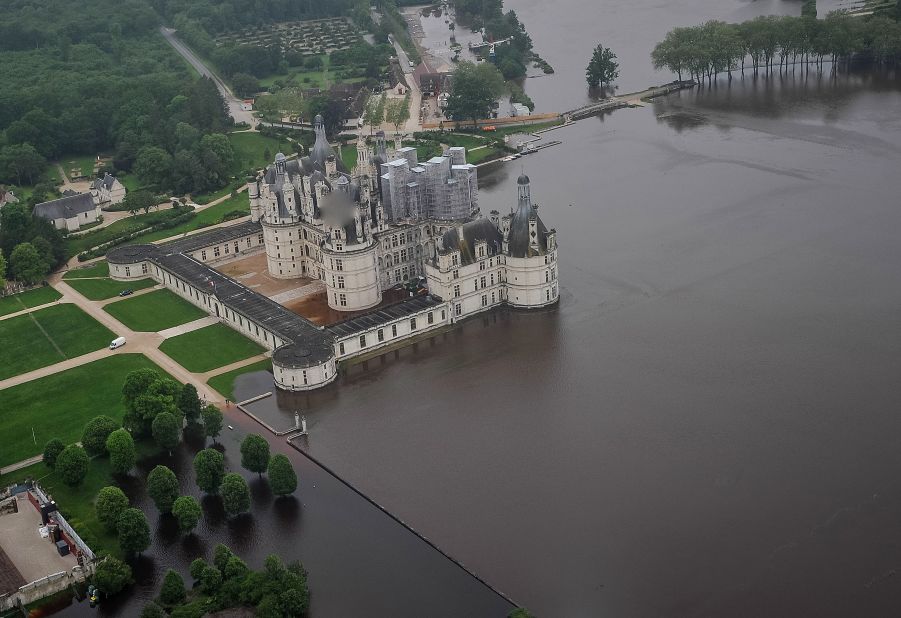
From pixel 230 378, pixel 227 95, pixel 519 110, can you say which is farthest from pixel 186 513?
pixel 227 95

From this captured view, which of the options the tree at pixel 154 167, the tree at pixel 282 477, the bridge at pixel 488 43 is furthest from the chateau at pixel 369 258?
the bridge at pixel 488 43

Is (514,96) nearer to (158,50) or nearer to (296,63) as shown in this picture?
(296,63)

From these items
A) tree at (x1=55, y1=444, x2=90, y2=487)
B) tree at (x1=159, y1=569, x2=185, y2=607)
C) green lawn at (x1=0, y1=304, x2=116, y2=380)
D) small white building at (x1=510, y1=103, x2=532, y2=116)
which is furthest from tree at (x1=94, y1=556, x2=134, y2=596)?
small white building at (x1=510, y1=103, x2=532, y2=116)

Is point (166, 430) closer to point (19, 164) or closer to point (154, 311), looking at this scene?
point (154, 311)

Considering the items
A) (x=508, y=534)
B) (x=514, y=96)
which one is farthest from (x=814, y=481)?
(x=514, y=96)

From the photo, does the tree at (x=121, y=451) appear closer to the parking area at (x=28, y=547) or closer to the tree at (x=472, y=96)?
the parking area at (x=28, y=547)
